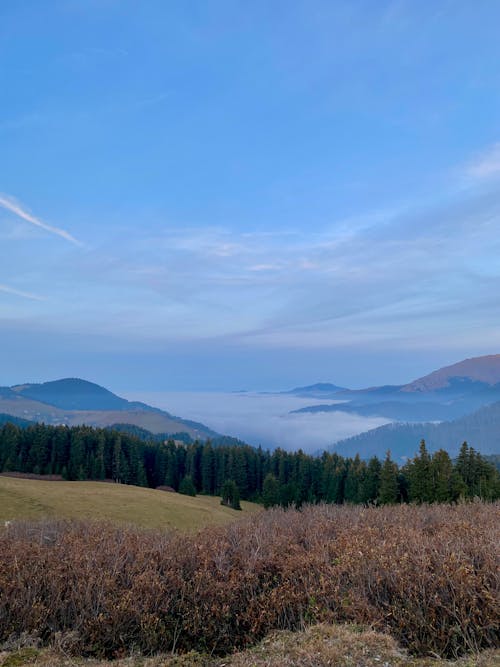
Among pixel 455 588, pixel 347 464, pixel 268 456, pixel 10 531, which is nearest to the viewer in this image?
pixel 455 588

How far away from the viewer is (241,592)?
38.5 feet

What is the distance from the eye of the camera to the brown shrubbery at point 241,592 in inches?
373

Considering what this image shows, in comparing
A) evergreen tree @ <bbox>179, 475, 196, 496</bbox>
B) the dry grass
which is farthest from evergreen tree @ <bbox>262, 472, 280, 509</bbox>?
the dry grass

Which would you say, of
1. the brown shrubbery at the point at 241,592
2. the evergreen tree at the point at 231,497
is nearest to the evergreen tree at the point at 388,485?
the evergreen tree at the point at 231,497

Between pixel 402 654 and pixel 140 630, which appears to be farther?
pixel 140 630

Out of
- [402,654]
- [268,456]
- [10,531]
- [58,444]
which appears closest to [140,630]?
[402,654]

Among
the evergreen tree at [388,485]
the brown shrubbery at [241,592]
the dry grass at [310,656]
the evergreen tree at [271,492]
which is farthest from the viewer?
the evergreen tree at [271,492]

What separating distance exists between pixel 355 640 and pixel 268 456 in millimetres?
100247

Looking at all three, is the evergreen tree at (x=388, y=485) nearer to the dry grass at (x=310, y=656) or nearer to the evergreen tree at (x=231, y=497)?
the evergreen tree at (x=231, y=497)

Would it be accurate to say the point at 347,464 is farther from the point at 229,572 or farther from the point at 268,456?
the point at 229,572

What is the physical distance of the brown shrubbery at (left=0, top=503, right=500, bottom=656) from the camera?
9.48 meters

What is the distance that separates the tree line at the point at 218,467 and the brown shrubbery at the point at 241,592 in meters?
46.8

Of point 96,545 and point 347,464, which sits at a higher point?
point 96,545

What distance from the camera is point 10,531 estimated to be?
16781 mm
